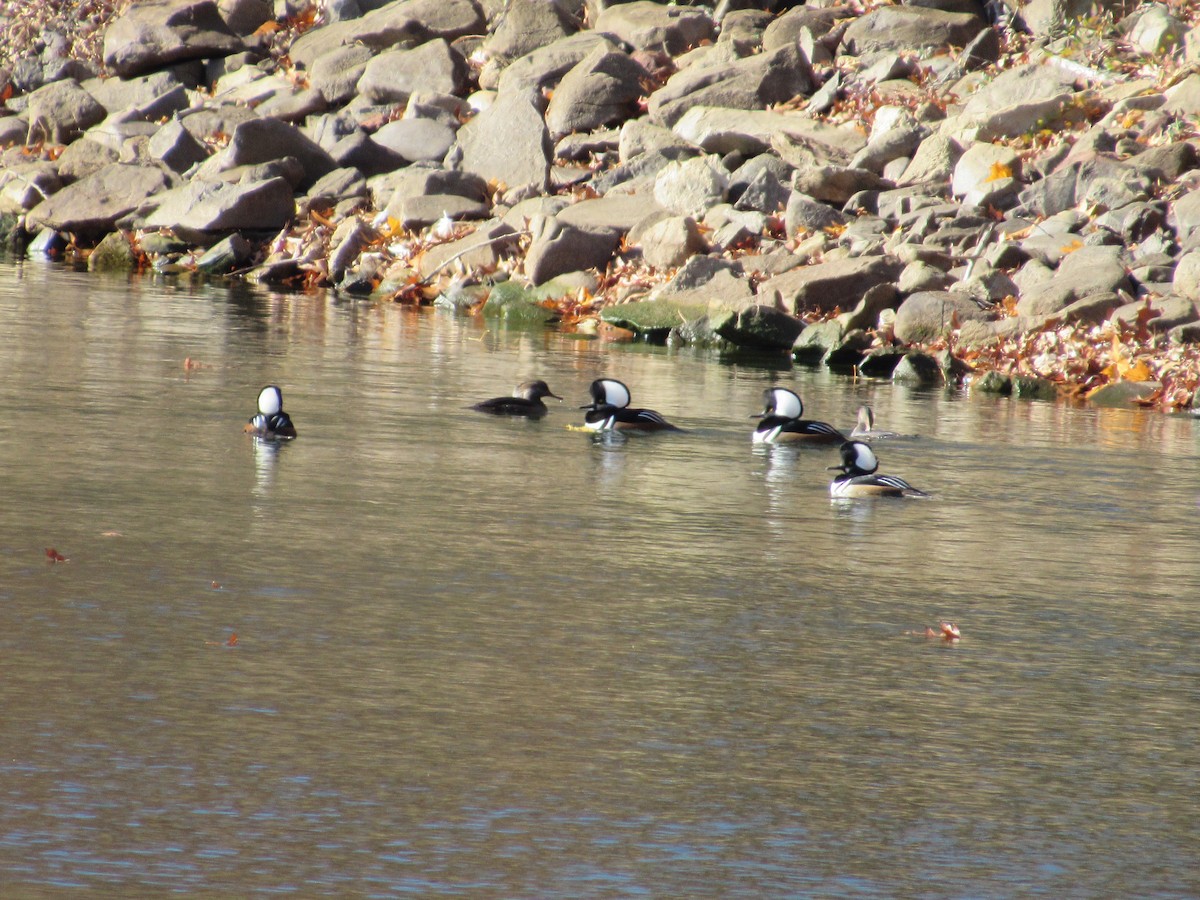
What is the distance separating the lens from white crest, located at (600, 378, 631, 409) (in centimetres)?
1325

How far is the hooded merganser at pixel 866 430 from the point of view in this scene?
1338 centimetres

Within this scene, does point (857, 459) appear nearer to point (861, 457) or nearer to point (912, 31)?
point (861, 457)

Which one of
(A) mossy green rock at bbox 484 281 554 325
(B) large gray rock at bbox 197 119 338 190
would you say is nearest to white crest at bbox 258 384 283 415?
(A) mossy green rock at bbox 484 281 554 325

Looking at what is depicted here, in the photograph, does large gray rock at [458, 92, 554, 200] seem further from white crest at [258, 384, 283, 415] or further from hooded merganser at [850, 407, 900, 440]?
white crest at [258, 384, 283, 415]

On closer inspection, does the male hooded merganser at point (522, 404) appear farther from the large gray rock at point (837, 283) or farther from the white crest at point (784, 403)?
the large gray rock at point (837, 283)

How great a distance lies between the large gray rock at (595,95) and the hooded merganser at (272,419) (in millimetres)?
19827

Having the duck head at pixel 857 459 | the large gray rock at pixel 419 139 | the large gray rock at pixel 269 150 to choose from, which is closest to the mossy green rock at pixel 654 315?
the large gray rock at pixel 419 139

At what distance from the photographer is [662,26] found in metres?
33.2

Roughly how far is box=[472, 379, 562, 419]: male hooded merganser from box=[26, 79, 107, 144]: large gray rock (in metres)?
25.7

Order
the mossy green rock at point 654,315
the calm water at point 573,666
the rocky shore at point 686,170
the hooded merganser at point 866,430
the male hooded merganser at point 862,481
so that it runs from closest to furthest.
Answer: the calm water at point 573,666 < the male hooded merganser at point 862,481 < the hooded merganser at point 866,430 < the rocky shore at point 686,170 < the mossy green rock at point 654,315

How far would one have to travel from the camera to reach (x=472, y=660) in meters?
6.61

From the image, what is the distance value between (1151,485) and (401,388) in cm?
628

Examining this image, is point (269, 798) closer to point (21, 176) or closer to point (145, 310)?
point (145, 310)

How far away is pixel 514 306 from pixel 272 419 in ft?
43.1
